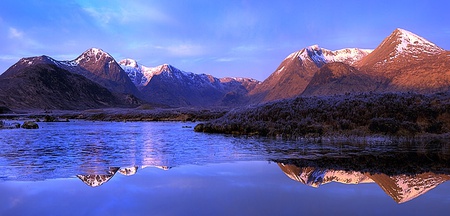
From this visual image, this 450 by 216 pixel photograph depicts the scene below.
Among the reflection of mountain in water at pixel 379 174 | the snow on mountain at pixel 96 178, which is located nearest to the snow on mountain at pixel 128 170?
the snow on mountain at pixel 96 178

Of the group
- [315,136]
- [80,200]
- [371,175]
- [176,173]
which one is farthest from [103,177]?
[315,136]

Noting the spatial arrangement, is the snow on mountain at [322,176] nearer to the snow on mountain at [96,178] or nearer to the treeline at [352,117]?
the snow on mountain at [96,178]

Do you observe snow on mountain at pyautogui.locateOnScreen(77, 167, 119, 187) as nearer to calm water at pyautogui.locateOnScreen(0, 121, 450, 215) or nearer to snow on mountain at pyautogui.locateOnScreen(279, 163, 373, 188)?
calm water at pyautogui.locateOnScreen(0, 121, 450, 215)

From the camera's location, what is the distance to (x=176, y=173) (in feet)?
45.1

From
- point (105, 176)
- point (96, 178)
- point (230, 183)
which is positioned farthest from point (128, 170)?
point (230, 183)

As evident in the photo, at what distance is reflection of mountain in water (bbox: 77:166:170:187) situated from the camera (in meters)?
12.1

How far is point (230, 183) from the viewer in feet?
39.3

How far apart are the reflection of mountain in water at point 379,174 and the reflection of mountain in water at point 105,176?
520cm

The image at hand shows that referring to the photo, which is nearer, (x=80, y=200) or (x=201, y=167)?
(x=80, y=200)

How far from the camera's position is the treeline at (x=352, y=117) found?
Answer: 26.5 m

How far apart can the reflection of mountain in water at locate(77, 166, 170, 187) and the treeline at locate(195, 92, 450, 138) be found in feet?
51.7

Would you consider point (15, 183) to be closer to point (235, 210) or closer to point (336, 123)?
point (235, 210)

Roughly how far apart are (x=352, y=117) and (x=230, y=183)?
64.0 ft

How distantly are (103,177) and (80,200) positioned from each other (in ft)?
10.9
